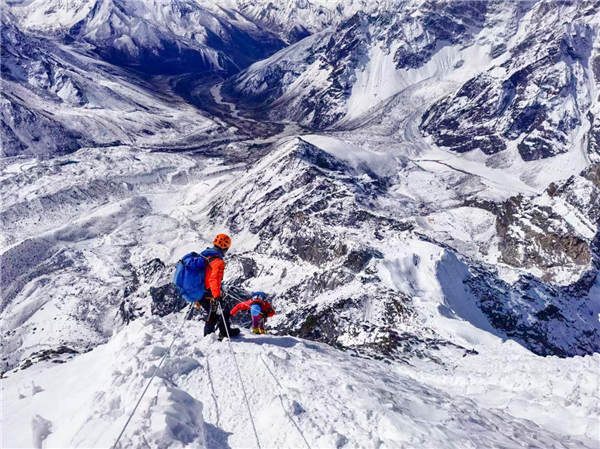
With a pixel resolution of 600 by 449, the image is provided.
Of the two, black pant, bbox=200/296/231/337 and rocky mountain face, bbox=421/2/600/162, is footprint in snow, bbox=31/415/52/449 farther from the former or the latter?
rocky mountain face, bbox=421/2/600/162

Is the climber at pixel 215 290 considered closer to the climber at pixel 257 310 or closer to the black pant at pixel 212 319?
the black pant at pixel 212 319

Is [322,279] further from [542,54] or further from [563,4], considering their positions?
[563,4]

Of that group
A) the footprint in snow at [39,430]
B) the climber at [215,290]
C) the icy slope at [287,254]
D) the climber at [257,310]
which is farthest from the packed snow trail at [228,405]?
the icy slope at [287,254]

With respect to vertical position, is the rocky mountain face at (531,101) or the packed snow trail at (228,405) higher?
the rocky mountain face at (531,101)

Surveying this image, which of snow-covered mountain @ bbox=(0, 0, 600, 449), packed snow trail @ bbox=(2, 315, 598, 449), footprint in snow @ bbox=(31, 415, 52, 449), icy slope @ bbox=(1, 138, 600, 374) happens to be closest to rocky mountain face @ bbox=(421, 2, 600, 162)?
snow-covered mountain @ bbox=(0, 0, 600, 449)

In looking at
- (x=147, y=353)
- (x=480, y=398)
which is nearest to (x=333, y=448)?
(x=147, y=353)

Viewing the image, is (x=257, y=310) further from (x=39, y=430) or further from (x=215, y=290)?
(x=39, y=430)
